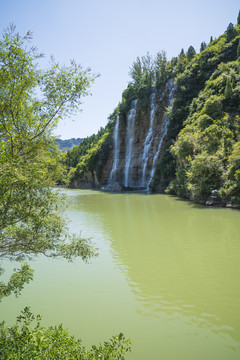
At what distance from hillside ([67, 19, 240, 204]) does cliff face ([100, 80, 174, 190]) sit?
6.1 inches

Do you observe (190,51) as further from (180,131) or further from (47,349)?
(47,349)

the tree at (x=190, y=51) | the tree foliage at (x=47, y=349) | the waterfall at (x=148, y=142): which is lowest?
the tree foliage at (x=47, y=349)

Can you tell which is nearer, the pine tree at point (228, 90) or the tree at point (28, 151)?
the tree at point (28, 151)

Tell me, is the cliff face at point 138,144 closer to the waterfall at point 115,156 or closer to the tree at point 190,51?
the waterfall at point 115,156

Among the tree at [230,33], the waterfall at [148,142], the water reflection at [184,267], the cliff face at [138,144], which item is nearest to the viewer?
the water reflection at [184,267]

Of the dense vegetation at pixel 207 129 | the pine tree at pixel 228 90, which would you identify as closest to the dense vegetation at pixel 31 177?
the dense vegetation at pixel 207 129

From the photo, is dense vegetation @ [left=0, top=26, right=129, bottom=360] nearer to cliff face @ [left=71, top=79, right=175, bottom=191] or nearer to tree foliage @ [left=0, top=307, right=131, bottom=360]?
tree foliage @ [left=0, top=307, right=131, bottom=360]

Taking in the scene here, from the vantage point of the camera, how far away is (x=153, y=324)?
5.00 metres

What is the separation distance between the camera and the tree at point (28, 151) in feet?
14.2

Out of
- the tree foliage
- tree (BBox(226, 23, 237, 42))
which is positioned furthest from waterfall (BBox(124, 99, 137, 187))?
the tree foliage

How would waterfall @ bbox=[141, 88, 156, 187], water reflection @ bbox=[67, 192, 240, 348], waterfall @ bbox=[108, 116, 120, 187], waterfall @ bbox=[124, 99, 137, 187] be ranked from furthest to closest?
waterfall @ bbox=[108, 116, 120, 187] → waterfall @ bbox=[124, 99, 137, 187] → waterfall @ bbox=[141, 88, 156, 187] → water reflection @ bbox=[67, 192, 240, 348]

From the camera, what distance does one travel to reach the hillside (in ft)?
70.9

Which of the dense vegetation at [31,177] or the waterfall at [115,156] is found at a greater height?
the waterfall at [115,156]

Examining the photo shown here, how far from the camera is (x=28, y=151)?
491cm
